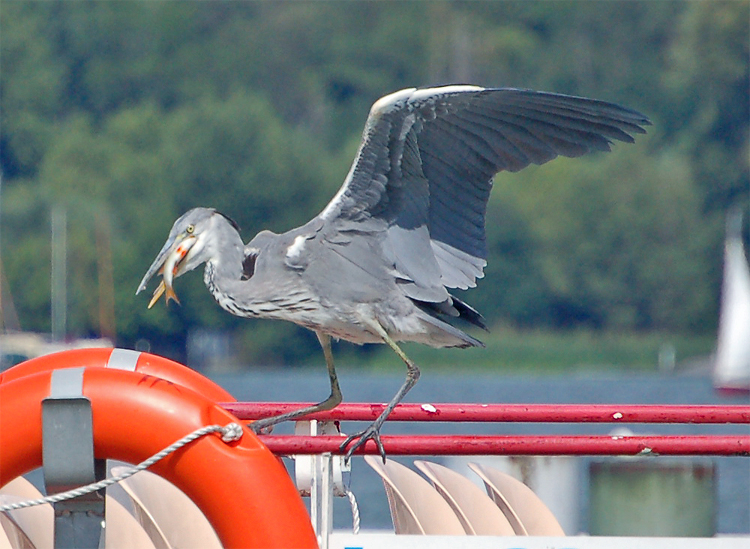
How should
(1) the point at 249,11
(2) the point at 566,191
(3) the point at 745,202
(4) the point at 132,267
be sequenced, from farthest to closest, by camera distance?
(1) the point at 249,11, (2) the point at 566,191, (3) the point at 745,202, (4) the point at 132,267

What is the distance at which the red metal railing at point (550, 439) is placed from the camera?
3.10m

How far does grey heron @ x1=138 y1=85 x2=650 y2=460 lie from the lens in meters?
3.93

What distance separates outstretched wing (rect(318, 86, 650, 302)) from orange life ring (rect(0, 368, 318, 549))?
3.81ft

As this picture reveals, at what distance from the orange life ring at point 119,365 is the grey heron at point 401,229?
0.66 feet

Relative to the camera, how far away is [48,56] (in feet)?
163

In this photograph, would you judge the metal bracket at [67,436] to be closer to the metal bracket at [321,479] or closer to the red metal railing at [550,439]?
the red metal railing at [550,439]

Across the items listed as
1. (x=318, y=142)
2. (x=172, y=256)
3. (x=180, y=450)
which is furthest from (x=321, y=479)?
(x=318, y=142)

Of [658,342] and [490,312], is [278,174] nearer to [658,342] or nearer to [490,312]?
[490,312]

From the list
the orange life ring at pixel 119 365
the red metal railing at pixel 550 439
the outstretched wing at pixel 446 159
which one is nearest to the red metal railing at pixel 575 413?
the red metal railing at pixel 550 439

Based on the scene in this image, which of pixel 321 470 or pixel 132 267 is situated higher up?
pixel 132 267

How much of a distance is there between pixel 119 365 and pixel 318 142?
41803 millimetres

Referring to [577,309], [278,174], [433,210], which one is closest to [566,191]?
[577,309]

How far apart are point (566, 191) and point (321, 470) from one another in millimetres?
38039

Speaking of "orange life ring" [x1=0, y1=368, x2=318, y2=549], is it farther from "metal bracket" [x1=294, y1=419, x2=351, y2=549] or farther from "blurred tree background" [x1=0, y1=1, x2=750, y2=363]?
"blurred tree background" [x1=0, y1=1, x2=750, y2=363]
